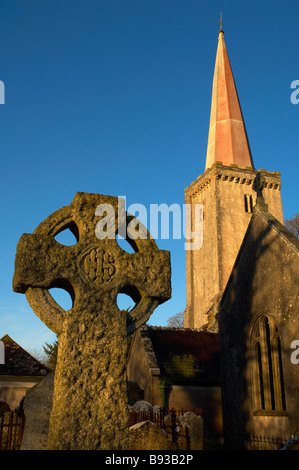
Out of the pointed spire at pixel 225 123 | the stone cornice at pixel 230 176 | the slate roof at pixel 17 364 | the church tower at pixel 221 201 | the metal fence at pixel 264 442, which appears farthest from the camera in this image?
the pointed spire at pixel 225 123

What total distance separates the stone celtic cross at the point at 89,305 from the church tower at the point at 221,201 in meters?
28.2

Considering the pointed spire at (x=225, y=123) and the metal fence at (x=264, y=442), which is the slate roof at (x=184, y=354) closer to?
the metal fence at (x=264, y=442)

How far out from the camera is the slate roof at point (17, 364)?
17.0 metres

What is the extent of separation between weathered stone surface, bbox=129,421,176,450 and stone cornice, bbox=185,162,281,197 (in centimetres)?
3239

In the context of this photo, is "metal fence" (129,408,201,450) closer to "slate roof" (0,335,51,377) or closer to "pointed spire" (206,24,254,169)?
"slate roof" (0,335,51,377)

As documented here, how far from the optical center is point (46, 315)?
450 centimetres

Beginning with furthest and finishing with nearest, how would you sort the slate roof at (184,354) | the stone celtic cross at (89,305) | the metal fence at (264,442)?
the slate roof at (184,354) < the metal fence at (264,442) < the stone celtic cross at (89,305)

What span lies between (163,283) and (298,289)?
6.75 m

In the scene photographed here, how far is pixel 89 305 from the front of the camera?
15.3 feet

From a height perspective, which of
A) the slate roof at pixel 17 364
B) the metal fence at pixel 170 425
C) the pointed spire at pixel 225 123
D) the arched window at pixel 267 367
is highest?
the pointed spire at pixel 225 123

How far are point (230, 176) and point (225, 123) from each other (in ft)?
24.5

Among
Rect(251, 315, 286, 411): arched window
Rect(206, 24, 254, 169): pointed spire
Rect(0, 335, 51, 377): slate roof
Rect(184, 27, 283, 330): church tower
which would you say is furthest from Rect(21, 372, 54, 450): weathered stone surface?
Rect(206, 24, 254, 169): pointed spire

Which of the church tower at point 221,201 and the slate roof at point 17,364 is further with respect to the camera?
the church tower at point 221,201

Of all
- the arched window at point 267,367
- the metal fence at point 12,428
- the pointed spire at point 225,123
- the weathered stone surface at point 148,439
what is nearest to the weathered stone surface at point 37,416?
the metal fence at point 12,428
